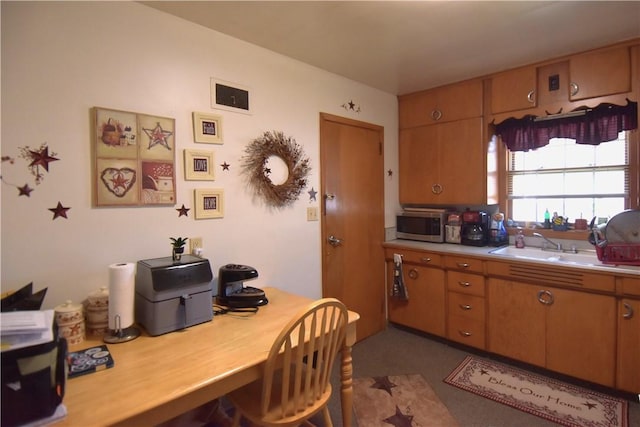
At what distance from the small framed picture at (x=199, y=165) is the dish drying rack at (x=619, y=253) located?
263 centimetres

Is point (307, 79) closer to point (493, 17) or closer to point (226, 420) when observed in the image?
point (493, 17)

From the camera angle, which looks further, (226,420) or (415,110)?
(415,110)

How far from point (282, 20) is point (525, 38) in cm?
161

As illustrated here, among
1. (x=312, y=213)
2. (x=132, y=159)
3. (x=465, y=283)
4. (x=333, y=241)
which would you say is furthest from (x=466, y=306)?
(x=132, y=159)

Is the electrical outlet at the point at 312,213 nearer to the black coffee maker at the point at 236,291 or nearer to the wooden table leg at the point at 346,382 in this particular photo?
the black coffee maker at the point at 236,291

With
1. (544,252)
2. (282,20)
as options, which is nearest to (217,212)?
(282,20)

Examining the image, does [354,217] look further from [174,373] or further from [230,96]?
[174,373]

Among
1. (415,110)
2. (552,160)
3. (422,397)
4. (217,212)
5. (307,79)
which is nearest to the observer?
A: (217,212)

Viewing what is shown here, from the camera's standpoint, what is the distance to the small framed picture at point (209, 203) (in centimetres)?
199

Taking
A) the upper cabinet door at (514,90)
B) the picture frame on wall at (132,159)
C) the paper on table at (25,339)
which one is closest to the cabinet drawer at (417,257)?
the upper cabinet door at (514,90)

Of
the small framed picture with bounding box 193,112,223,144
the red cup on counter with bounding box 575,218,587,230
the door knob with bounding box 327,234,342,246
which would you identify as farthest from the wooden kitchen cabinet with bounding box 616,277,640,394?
the small framed picture with bounding box 193,112,223,144

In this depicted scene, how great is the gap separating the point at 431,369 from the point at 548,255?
51.5 inches

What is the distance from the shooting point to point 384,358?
2.76 meters

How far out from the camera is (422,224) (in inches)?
129
